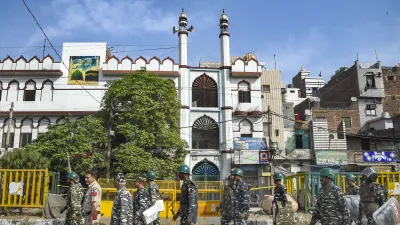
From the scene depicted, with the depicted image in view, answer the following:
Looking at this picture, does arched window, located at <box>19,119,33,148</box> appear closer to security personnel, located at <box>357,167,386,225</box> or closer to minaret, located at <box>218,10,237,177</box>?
minaret, located at <box>218,10,237,177</box>

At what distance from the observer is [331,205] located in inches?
244

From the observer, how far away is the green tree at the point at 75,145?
2241 cm

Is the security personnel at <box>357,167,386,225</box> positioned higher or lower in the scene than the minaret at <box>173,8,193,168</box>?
lower

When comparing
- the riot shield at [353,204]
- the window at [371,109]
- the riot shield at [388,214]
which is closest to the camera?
the riot shield at [388,214]

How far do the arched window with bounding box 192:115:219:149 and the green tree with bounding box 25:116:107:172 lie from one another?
688 centimetres

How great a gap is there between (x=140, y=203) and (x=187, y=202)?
943 mm

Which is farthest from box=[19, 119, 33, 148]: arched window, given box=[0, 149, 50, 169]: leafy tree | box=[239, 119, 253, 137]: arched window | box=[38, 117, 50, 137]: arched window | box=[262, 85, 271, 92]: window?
box=[262, 85, 271, 92]: window

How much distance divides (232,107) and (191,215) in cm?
2133

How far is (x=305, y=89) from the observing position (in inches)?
1826

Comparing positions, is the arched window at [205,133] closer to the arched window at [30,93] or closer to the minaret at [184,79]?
the minaret at [184,79]

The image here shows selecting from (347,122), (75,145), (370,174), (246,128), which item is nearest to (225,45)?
(246,128)

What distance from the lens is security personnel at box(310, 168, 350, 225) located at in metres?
6.14

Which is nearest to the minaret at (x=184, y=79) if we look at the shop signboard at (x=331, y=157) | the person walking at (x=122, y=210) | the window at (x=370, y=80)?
the shop signboard at (x=331, y=157)

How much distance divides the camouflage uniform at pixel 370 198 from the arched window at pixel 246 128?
20.2m
